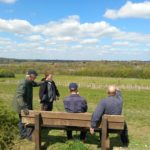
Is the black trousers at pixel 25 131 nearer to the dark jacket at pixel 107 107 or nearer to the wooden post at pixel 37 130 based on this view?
the wooden post at pixel 37 130

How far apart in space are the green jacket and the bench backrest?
1.67 ft

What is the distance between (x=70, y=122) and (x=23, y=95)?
4.91 feet

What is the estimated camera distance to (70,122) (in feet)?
25.8

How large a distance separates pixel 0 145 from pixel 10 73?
73.0 m

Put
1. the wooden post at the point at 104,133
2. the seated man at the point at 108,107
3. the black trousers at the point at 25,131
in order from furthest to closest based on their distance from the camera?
the black trousers at the point at 25,131
the seated man at the point at 108,107
the wooden post at the point at 104,133

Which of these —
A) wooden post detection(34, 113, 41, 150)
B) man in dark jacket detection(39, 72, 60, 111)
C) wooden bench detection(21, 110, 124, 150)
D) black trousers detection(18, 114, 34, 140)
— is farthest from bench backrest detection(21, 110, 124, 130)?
man in dark jacket detection(39, 72, 60, 111)

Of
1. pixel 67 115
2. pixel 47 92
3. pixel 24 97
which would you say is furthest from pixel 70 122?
pixel 47 92

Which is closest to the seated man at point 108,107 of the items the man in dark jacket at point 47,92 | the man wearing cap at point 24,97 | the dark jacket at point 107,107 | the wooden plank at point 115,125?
the dark jacket at point 107,107

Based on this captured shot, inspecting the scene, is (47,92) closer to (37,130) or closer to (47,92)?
(47,92)

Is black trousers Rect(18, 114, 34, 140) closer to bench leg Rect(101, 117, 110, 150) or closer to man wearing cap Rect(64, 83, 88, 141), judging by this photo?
man wearing cap Rect(64, 83, 88, 141)

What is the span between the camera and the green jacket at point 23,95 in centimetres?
860

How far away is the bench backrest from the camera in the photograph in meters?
7.53

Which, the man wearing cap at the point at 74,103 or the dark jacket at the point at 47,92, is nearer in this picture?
the man wearing cap at the point at 74,103

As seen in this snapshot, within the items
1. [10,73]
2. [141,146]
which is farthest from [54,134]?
[10,73]
